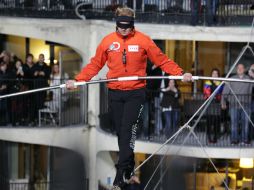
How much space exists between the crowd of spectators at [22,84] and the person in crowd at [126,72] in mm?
11481

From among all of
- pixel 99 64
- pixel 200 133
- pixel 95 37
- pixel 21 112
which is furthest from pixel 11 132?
pixel 99 64

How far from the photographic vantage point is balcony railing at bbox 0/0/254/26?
2550 cm

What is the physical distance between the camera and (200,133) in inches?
984

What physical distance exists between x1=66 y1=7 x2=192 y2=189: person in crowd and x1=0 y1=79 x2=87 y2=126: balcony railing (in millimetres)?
11636

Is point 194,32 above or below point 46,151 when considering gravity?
above

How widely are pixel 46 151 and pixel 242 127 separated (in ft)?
20.0

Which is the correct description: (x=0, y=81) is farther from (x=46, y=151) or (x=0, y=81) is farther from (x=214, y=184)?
(x=214, y=184)

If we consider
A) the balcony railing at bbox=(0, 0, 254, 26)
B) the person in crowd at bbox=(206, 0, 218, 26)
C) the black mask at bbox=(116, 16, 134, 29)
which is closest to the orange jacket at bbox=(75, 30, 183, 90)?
the black mask at bbox=(116, 16, 134, 29)

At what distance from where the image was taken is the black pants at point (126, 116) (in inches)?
568

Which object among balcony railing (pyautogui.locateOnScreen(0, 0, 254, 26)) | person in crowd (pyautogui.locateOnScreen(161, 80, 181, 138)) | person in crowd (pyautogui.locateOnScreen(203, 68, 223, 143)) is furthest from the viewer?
balcony railing (pyautogui.locateOnScreen(0, 0, 254, 26))

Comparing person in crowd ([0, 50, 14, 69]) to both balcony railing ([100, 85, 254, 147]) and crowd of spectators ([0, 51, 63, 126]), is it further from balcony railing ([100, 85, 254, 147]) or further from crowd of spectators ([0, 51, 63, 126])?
balcony railing ([100, 85, 254, 147])

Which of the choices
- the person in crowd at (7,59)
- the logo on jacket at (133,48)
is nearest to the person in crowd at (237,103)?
the person in crowd at (7,59)

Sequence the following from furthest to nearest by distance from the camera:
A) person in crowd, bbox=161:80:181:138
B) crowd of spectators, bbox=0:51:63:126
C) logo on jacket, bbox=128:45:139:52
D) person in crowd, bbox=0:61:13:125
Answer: crowd of spectators, bbox=0:51:63:126 < person in crowd, bbox=0:61:13:125 < person in crowd, bbox=161:80:181:138 < logo on jacket, bbox=128:45:139:52

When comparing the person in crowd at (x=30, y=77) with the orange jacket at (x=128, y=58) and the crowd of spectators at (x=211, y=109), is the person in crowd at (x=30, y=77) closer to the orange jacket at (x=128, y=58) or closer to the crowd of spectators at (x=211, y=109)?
the crowd of spectators at (x=211, y=109)
